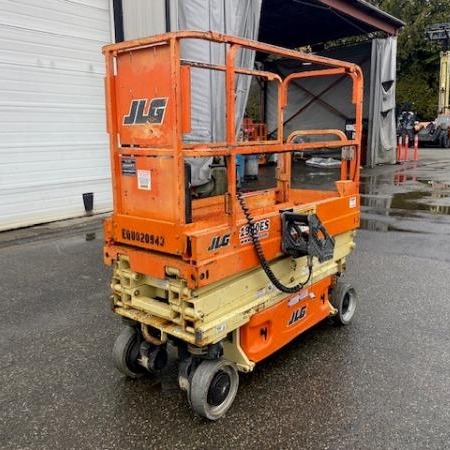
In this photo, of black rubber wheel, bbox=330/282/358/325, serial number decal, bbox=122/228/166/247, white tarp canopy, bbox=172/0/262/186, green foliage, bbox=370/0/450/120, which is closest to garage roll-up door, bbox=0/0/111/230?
white tarp canopy, bbox=172/0/262/186

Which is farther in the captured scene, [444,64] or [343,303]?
[444,64]

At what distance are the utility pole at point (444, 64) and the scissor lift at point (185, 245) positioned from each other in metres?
25.4

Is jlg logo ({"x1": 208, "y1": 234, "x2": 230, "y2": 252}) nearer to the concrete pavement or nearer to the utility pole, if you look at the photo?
the concrete pavement

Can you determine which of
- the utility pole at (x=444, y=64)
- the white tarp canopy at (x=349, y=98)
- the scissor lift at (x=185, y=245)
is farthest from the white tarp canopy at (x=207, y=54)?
the utility pole at (x=444, y=64)

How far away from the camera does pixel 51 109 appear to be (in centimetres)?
851

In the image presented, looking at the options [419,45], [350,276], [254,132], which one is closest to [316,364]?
[350,276]

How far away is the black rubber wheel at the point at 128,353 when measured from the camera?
129 inches

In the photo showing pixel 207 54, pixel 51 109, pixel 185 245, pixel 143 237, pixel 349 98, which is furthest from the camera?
pixel 349 98

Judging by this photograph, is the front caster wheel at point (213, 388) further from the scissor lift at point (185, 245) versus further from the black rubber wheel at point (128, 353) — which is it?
the black rubber wheel at point (128, 353)

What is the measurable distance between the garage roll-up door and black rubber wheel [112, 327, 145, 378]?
5584mm

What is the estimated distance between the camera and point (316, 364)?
3541 mm

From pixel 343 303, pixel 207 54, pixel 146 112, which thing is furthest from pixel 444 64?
pixel 146 112

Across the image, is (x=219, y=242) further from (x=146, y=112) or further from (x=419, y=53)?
(x=419, y=53)

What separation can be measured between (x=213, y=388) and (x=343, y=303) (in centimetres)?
176
